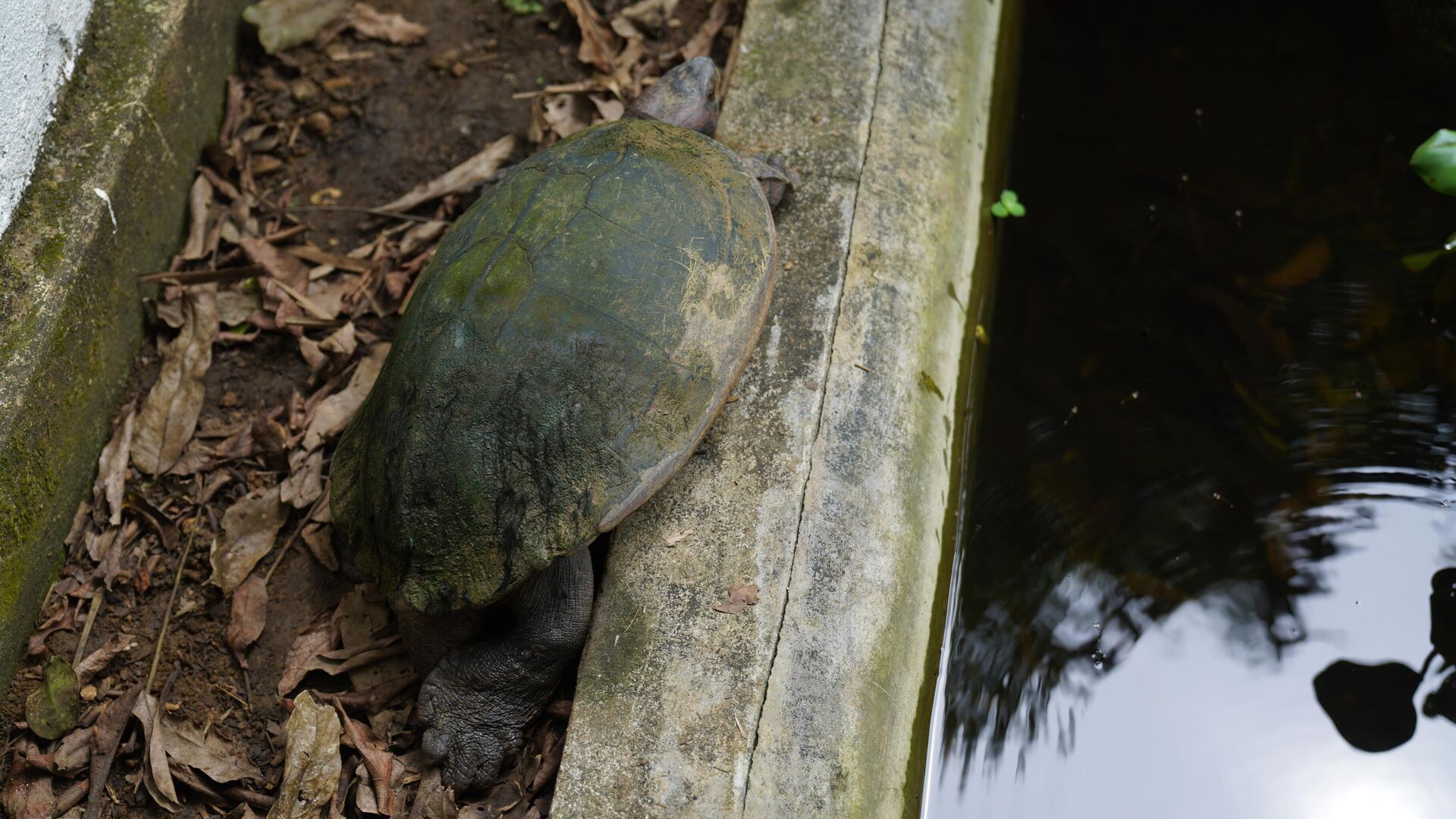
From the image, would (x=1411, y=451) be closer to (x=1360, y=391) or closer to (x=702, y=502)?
(x=1360, y=391)

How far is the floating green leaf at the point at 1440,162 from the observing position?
2.81 metres

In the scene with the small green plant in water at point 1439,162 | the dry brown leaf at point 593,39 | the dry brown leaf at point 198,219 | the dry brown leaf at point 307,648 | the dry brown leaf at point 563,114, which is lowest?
the dry brown leaf at point 307,648

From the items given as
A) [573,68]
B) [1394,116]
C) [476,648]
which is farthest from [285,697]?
[1394,116]

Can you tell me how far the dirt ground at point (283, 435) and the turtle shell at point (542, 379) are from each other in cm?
49

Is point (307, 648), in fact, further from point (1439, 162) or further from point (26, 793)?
point (1439, 162)

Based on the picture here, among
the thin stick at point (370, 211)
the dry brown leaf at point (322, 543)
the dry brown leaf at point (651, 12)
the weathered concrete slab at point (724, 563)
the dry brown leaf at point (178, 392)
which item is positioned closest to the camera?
the weathered concrete slab at point (724, 563)

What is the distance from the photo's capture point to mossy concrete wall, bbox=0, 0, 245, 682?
2703 millimetres

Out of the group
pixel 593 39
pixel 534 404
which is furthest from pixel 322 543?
pixel 593 39

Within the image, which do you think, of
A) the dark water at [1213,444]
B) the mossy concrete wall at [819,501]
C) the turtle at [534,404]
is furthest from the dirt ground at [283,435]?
the dark water at [1213,444]

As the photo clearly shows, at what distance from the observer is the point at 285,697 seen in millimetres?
2688

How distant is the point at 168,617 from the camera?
2.84 meters

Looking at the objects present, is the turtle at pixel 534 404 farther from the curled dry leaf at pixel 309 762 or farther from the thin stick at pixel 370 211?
the thin stick at pixel 370 211

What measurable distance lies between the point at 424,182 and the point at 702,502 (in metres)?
1.87

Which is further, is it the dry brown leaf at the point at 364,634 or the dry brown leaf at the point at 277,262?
the dry brown leaf at the point at 277,262
